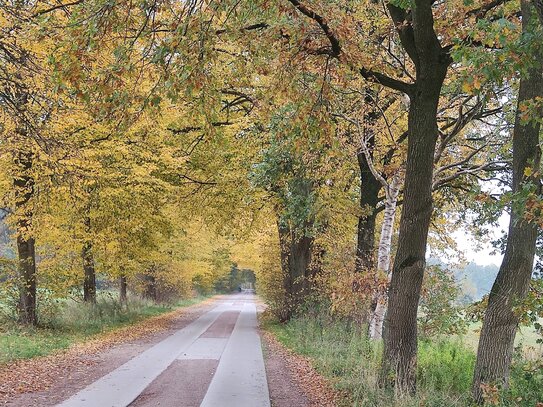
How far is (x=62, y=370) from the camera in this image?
35.6 ft

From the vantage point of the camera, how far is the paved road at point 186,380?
8.21 m

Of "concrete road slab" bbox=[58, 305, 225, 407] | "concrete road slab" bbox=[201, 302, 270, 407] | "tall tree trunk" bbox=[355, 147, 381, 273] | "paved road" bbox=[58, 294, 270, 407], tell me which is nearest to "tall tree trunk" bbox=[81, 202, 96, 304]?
"paved road" bbox=[58, 294, 270, 407]

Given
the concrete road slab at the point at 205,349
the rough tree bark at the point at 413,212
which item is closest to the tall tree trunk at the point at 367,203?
the concrete road slab at the point at 205,349

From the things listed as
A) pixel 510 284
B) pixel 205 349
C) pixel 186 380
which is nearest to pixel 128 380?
pixel 186 380

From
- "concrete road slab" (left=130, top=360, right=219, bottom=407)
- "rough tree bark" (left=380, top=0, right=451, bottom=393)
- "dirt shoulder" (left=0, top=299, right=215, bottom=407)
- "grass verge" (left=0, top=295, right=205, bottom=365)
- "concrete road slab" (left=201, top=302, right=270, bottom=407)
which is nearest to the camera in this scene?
"rough tree bark" (left=380, top=0, right=451, bottom=393)

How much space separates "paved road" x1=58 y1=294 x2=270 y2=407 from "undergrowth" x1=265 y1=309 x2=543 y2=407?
139 centimetres

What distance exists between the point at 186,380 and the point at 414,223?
18.4 ft

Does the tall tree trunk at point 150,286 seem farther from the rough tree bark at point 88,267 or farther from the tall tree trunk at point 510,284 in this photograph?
the tall tree trunk at point 510,284

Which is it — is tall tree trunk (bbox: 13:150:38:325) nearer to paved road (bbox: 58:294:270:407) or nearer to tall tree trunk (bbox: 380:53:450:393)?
paved road (bbox: 58:294:270:407)

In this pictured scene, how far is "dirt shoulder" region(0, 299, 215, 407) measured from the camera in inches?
333

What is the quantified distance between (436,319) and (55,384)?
8899 millimetres

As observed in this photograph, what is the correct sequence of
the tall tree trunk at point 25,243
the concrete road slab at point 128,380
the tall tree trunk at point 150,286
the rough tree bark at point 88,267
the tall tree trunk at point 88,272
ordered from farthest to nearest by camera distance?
1. the tall tree trunk at point 150,286
2. the tall tree trunk at point 88,272
3. the rough tree bark at point 88,267
4. the tall tree trunk at point 25,243
5. the concrete road slab at point 128,380

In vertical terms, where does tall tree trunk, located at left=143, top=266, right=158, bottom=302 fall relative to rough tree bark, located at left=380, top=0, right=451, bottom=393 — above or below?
below

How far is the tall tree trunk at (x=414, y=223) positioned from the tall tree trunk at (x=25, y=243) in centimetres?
1055
